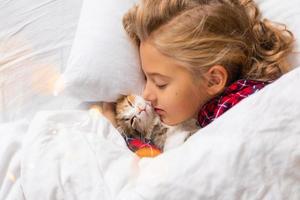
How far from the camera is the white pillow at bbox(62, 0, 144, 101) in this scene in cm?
107

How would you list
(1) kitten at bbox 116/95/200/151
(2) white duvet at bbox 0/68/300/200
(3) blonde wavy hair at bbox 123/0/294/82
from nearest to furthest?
(2) white duvet at bbox 0/68/300/200 < (3) blonde wavy hair at bbox 123/0/294/82 < (1) kitten at bbox 116/95/200/151

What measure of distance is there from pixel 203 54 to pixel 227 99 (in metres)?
0.11

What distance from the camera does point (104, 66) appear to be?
1.07 metres

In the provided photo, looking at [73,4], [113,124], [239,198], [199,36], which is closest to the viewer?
[239,198]

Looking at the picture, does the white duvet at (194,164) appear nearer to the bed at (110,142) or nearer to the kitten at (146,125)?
the bed at (110,142)

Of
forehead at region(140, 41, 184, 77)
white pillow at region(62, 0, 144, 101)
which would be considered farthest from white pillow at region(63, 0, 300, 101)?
forehead at region(140, 41, 184, 77)

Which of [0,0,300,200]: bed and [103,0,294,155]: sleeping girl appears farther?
[103,0,294,155]: sleeping girl

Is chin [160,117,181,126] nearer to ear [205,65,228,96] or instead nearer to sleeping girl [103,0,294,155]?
sleeping girl [103,0,294,155]

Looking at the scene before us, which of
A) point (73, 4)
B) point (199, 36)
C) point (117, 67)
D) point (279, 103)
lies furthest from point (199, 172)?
point (73, 4)

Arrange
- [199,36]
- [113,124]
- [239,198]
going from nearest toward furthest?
[239,198] → [199,36] → [113,124]

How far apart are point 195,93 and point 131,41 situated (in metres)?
0.23

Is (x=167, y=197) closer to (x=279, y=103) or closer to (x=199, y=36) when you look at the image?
(x=279, y=103)

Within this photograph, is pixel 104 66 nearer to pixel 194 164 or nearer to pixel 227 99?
pixel 227 99

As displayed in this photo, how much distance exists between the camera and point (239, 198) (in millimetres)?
743
